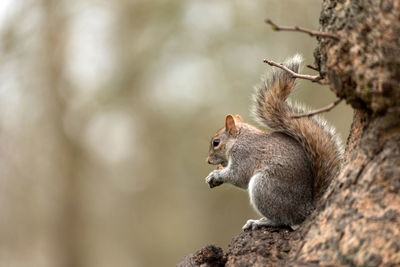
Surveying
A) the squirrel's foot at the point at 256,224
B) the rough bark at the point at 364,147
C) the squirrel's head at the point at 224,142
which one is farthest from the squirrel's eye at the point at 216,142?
the rough bark at the point at 364,147

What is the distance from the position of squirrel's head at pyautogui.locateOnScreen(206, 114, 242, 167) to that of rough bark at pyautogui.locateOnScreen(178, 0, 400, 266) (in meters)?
1.20

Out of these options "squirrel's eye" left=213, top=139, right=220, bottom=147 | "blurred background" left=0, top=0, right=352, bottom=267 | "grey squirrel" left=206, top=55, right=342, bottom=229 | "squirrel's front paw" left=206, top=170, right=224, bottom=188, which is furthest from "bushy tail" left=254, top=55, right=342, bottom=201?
"blurred background" left=0, top=0, right=352, bottom=267

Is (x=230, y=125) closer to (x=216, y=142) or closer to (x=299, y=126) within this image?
(x=216, y=142)

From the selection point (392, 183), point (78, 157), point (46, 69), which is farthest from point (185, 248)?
point (392, 183)

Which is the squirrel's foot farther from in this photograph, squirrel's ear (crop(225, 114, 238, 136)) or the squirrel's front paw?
squirrel's ear (crop(225, 114, 238, 136))

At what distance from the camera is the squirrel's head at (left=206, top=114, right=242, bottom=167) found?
2.86 meters

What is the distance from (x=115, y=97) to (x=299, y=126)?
8294 mm

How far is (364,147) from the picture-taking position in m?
1.57

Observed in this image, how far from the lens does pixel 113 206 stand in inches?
536

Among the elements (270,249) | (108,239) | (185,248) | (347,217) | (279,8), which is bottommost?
(347,217)

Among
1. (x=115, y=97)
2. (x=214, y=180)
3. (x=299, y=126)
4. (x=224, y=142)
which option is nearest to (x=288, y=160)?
(x=299, y=126)

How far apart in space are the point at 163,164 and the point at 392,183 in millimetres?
10423

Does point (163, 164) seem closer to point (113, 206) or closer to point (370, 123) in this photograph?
point (113, 206)

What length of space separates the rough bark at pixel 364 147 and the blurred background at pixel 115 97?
6452 millimetres
